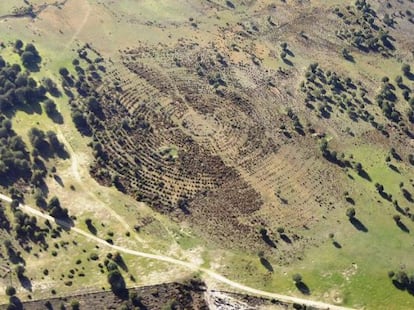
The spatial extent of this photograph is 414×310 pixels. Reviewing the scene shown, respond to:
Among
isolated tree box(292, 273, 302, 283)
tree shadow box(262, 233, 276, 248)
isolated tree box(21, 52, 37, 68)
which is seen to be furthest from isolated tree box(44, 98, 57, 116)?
isolated tree box(292, 273, 302, 283)

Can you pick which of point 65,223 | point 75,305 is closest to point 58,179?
point 65,223

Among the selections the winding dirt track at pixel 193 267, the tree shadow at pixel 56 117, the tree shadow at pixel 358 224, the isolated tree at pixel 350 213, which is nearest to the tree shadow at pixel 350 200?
the isolated tree at pixel 350 213

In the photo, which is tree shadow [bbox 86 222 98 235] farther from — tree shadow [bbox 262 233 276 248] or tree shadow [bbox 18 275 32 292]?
tree shadow [bbox 262 233 276 248]

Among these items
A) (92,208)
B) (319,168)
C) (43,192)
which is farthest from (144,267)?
(319,168)

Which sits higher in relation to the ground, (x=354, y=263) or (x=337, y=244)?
(x=337, y=244)

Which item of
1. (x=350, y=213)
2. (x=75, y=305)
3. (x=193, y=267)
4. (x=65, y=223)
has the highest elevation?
(x=350, y=213)

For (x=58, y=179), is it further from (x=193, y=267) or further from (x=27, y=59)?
(x=27, y=59)
